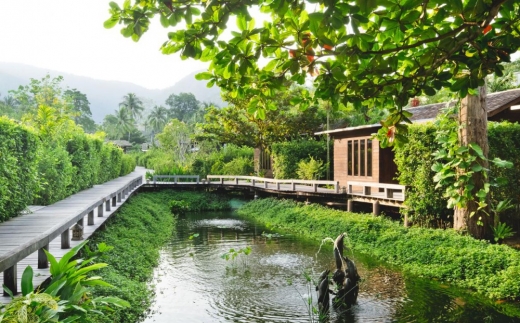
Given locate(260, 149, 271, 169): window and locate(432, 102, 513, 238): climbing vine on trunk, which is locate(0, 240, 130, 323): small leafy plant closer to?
locate(432, 102, 513, 238): climbing vine on trunk

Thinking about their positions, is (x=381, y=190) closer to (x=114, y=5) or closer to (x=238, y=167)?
(x=238, y=167)

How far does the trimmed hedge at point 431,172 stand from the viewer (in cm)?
1328

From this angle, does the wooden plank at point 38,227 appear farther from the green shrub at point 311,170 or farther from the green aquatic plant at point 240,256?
the green shrub at point 311,170

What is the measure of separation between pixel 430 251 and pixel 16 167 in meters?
10.4

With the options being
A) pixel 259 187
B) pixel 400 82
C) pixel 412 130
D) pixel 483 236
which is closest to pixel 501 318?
pixel 483 236

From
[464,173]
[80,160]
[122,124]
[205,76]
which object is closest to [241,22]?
[205,76]

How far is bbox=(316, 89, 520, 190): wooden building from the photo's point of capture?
17.1 m

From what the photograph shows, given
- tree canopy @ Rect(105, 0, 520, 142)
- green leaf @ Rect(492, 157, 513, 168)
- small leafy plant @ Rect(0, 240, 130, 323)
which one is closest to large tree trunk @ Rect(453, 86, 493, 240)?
green leaf @ Rect(492, 157, 513, 168)

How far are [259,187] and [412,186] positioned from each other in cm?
1344

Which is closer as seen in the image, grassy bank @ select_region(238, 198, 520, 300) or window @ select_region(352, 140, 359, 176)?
grassy bank @ select_region(238, 198, 520, 300)

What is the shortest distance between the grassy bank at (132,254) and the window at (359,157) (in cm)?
878

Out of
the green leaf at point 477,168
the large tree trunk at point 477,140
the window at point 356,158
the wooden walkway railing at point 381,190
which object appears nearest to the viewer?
the green leaf at point 477,168

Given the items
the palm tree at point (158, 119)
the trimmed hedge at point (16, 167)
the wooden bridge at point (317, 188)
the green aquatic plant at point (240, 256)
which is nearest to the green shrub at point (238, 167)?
the wooden bridge at point (317, 188)

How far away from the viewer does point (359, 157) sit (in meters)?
21.4
